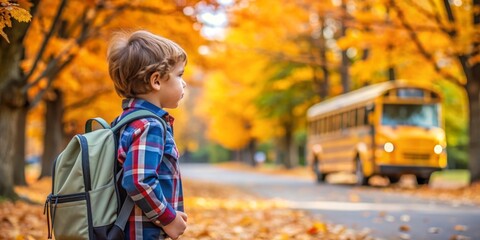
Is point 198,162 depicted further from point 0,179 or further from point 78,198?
point 78,198

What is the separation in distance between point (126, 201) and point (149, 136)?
0.27 m

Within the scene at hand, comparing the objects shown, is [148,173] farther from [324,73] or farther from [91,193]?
[324,73]

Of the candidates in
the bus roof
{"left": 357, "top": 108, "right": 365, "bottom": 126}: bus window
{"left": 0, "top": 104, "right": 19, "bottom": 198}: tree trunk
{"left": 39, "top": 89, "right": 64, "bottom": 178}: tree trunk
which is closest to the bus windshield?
the bus roof

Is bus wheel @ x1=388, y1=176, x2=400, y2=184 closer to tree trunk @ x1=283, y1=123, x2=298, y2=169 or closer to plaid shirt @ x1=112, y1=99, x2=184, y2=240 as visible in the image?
tree trunk @ x1=283, y1=123, x2=298, y2=169

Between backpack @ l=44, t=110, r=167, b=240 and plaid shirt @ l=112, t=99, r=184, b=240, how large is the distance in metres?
0.05

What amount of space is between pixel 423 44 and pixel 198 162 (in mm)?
85421

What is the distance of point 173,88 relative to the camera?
311 cm

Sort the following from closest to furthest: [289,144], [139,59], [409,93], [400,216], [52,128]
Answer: [139,59] < [400,216] < [409,93] < [52,128] < [289,144]

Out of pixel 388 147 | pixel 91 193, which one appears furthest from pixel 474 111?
pixel 91 193

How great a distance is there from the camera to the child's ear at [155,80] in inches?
119

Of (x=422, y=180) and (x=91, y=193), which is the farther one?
(x=422, y=180)

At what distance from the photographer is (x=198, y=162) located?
103562 millimetres

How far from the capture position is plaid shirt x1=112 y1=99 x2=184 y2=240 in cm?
289

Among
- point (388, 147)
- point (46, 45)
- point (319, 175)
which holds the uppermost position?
point (46, 45)
